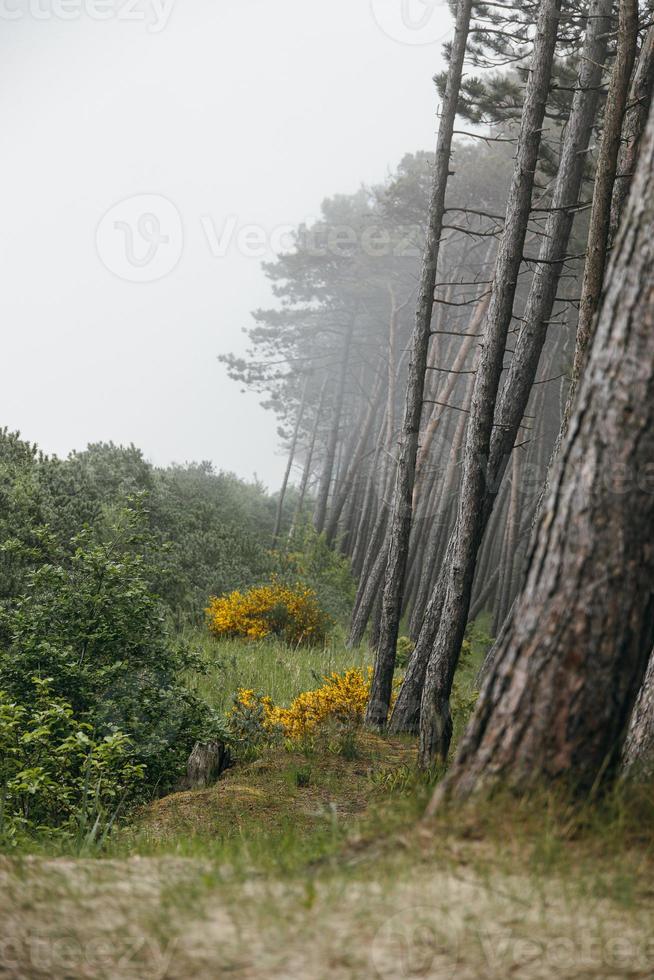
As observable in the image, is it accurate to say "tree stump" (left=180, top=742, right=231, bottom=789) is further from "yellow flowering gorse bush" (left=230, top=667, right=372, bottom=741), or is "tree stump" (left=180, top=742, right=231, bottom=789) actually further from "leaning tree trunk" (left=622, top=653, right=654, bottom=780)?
"leaning tree trunk" (left=622, top=653, right=654, bottom=780)

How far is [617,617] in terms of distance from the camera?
3.22m

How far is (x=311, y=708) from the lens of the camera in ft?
28.7

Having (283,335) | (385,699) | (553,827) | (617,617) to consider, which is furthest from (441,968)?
(283,335)

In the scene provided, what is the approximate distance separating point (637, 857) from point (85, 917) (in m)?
2.01

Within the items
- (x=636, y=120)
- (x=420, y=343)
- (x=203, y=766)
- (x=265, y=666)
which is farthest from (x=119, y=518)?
(x=636, y=120)

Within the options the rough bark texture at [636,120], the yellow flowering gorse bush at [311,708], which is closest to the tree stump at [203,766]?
the yellow flowering gorse bush at [311,708]

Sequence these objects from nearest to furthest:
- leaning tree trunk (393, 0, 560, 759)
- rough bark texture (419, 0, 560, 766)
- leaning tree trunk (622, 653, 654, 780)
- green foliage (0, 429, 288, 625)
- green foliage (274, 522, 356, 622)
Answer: leaning tree trunk (622, 653, 654, 780) → rough bark texture (419, 0, 560, 766) → leaning tree trunk (393, 0, 560, 759) → green foliage (0, 429, 288, 625) → green foliage (274, 522, 356, 622)

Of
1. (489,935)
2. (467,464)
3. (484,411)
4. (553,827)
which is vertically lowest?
(489,935)

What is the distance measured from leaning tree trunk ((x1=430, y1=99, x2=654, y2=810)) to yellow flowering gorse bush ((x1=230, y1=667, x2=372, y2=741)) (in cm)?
490

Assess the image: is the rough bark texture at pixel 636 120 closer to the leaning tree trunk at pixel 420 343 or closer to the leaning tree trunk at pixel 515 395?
the leaning tree trunk at pixel 515 395

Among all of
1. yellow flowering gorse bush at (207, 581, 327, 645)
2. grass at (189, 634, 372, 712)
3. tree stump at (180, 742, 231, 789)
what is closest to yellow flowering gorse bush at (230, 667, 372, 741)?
grass at (189, 634, 372, 712)

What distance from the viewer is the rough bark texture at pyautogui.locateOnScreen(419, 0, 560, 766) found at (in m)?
7.41

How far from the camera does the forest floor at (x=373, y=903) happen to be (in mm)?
2512

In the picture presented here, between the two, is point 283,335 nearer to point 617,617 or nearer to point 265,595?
point 265,595
